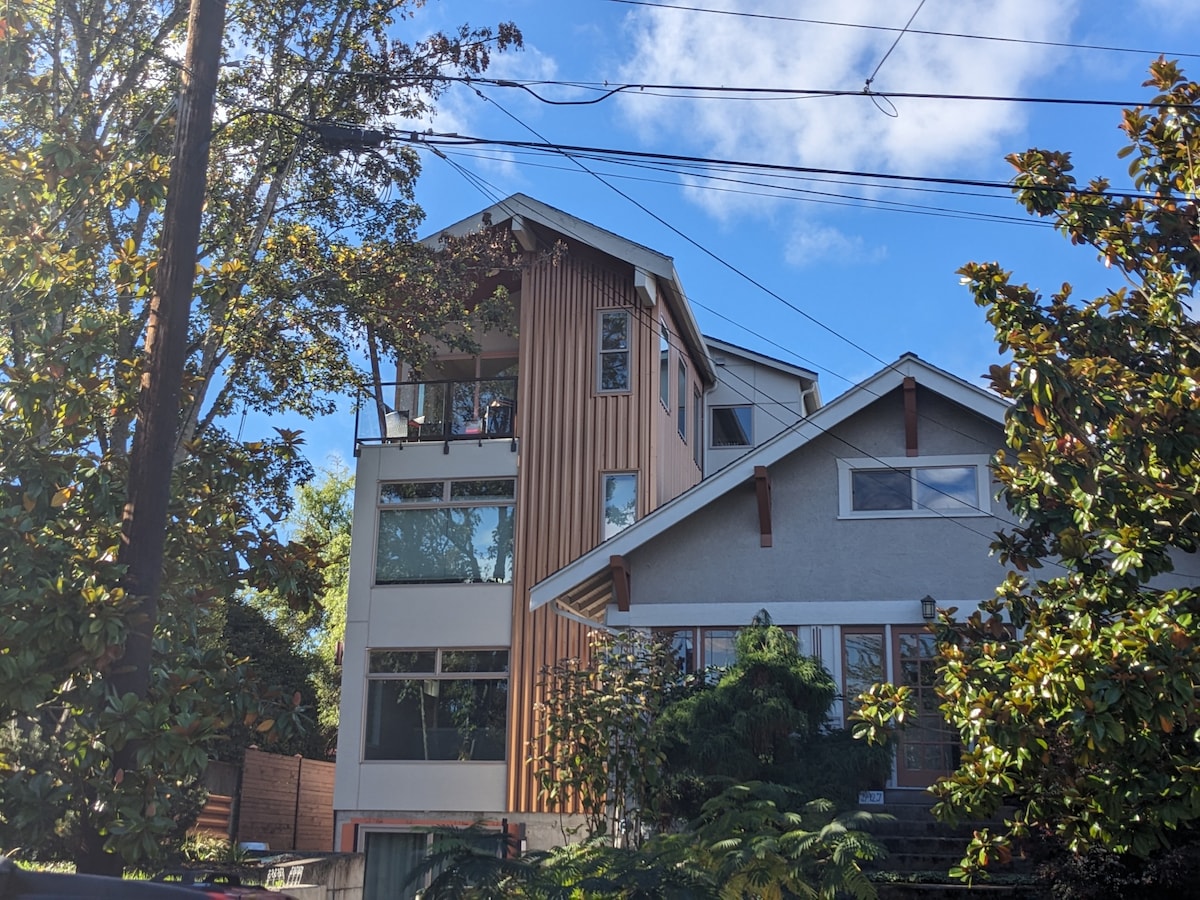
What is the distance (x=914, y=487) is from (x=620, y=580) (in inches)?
159

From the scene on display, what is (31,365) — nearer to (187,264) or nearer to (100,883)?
(187,264)

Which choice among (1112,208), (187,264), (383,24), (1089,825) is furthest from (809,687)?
(383,24)

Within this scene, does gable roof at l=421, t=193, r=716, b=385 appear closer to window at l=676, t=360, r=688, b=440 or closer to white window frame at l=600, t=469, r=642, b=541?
window at l=676, t=360, r=688, b=440

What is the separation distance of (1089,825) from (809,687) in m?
5.58

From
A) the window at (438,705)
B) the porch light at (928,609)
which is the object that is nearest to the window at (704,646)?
the porch light at (928,609)

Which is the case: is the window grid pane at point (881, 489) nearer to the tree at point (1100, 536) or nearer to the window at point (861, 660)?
the window at point (861, 660)

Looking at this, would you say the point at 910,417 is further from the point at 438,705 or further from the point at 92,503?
the point at 92,503

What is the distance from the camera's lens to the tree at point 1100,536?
846 cm

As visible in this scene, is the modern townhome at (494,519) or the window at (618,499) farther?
the window at (618,499)

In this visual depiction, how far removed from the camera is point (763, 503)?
16594 mm

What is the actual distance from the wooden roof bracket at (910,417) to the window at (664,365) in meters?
5.65

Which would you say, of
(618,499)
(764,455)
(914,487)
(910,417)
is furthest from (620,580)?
(910,417)

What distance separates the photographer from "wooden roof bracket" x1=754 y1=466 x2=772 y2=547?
16.4 meters

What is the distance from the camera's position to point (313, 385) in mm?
19484
